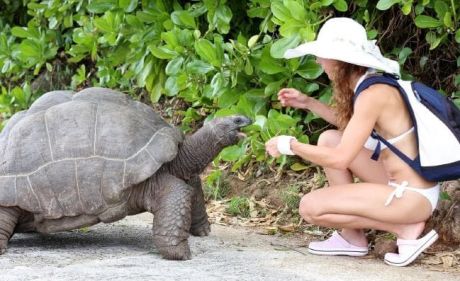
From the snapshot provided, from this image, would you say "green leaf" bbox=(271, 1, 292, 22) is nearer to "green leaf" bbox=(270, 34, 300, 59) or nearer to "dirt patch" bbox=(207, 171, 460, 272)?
"green leaf" bbox=(270, 34, 300, 59)

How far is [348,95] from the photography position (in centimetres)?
423

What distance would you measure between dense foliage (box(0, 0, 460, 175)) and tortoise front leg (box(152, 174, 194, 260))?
79cm

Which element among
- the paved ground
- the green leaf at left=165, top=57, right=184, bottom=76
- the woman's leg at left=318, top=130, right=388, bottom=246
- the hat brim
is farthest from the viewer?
the green leaf at left=165, top=57, right=184, bottom=76

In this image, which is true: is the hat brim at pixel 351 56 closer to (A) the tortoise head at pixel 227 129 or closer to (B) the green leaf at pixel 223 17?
(A) the tortoise head at pixel 227 129

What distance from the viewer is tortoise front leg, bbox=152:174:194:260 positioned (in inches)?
168

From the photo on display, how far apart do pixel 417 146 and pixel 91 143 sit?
1.66 m

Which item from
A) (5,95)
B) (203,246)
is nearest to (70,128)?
(203,246)

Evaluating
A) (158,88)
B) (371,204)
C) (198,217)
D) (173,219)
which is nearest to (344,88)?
(371,204)

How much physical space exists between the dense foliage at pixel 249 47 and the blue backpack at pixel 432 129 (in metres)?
0.57

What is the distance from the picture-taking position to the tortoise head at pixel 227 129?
4.65m

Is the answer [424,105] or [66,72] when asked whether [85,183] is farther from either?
[66,72]

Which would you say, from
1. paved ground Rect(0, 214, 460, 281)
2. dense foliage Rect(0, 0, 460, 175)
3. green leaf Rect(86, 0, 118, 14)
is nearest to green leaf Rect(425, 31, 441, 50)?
dense foliage Rect(0, 0, 460, 175)

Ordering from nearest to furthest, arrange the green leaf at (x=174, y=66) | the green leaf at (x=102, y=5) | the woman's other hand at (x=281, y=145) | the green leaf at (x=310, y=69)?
the woman's other hand at (x=281, y=145) → the green leaf at (x=310, y=69) → the green leaf at (x=174, y=66) → the green leaf at (x=102, y=5)

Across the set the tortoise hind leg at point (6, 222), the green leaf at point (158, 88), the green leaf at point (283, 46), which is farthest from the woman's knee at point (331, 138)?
the green leaf at point (158, 88)
